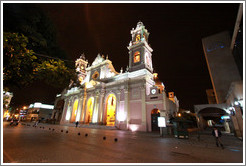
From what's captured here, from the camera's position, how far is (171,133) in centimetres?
1386

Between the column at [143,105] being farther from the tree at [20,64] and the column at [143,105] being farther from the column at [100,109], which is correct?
the tree at [20,64]

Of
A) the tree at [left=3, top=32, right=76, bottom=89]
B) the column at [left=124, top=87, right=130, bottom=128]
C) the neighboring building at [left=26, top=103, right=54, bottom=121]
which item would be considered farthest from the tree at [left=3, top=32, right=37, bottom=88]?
the neighboring building at [left=26, top=103, right=54, bottom=121]

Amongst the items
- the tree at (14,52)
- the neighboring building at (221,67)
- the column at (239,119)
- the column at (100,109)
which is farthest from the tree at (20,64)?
the neighboring building at (221,67)

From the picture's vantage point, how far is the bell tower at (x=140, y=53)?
26844 millimetres

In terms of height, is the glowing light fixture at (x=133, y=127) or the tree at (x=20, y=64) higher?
the tree at (x=20, y=64)

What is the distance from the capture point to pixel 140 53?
2820 cm

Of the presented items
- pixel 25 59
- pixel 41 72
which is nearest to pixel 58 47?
pixel 41 72

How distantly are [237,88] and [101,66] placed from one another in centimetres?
2992

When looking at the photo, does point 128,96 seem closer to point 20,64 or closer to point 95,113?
point 95,113

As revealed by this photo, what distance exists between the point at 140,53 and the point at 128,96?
11775mm

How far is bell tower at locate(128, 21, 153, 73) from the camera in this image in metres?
26.8

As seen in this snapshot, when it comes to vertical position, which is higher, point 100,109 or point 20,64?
point 100,109

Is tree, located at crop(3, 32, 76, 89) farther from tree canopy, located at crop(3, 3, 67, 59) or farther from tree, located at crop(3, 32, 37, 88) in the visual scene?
tree canopy, located at crop(3, 3, 67, 59)

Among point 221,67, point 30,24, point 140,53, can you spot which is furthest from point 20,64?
point 221,67
